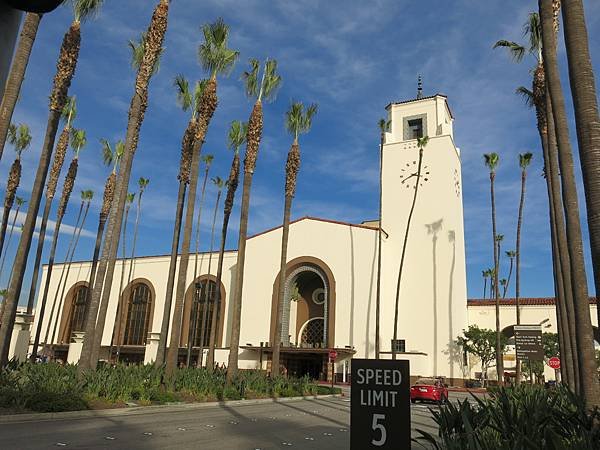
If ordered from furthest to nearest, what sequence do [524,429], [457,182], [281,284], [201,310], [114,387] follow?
[201,310] < [457,182] < [281,284] < [114,387] < [524,429]

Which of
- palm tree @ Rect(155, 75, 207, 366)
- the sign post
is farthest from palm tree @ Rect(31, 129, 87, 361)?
the sign post

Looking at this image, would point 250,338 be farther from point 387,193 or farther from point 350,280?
point 387,193

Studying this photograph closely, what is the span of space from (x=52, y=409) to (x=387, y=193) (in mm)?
34651

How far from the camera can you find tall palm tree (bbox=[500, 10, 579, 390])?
1362 cm

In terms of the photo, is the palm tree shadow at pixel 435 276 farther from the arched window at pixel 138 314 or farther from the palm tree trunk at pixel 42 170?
the palm tree trunk at pixel 42 170

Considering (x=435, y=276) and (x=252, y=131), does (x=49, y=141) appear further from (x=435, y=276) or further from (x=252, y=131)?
(x=435, y=276)

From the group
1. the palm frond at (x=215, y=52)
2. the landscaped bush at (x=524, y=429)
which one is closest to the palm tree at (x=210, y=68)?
the palm frond at (x=215, y=52)

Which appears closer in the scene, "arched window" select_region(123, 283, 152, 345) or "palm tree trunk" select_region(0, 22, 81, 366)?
"palm tree trunk" select_region(0, 22, 81, 366)

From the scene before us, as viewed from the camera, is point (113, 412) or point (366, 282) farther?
point (366, 282)

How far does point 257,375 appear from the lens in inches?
942

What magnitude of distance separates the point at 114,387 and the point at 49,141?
9908 millimetres

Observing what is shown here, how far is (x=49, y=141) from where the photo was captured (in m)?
18.7

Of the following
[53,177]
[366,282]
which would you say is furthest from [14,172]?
[366,282]

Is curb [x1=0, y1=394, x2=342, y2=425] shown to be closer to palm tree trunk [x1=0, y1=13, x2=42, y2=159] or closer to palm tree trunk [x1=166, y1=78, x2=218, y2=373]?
palm tree trunk [x1=166, y1=78, x2=218, y2=373]
